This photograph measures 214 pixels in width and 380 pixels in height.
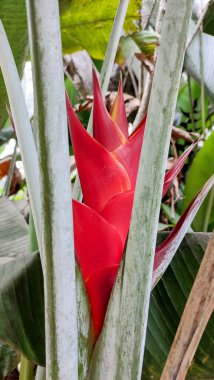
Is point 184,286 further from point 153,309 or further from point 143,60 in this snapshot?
point 143,60

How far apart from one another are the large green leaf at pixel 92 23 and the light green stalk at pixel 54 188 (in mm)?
685

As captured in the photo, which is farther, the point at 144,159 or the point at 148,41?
the point at 148,41

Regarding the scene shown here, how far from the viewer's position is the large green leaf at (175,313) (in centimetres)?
47

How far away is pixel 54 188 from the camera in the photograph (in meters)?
0.27

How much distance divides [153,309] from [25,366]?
176mm

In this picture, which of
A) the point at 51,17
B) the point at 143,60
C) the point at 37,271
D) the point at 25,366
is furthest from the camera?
the point at 143,60

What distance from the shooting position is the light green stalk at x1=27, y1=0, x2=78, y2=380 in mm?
256

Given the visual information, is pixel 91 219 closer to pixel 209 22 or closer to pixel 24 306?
pixel 24 306

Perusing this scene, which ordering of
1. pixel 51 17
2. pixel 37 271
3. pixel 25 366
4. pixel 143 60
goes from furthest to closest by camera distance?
1. pixel 143 60
2. pixel 25 366
3. pixel 37 271
4. pixel 51 17

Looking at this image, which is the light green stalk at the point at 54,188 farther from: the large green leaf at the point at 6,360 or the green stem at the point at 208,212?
the green stem at the point at 208,212

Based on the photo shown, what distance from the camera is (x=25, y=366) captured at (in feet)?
1.83

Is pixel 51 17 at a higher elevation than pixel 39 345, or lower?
higher

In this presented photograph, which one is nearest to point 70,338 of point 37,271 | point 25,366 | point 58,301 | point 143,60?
point 58,301

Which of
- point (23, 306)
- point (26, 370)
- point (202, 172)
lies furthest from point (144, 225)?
point (202, 172)
